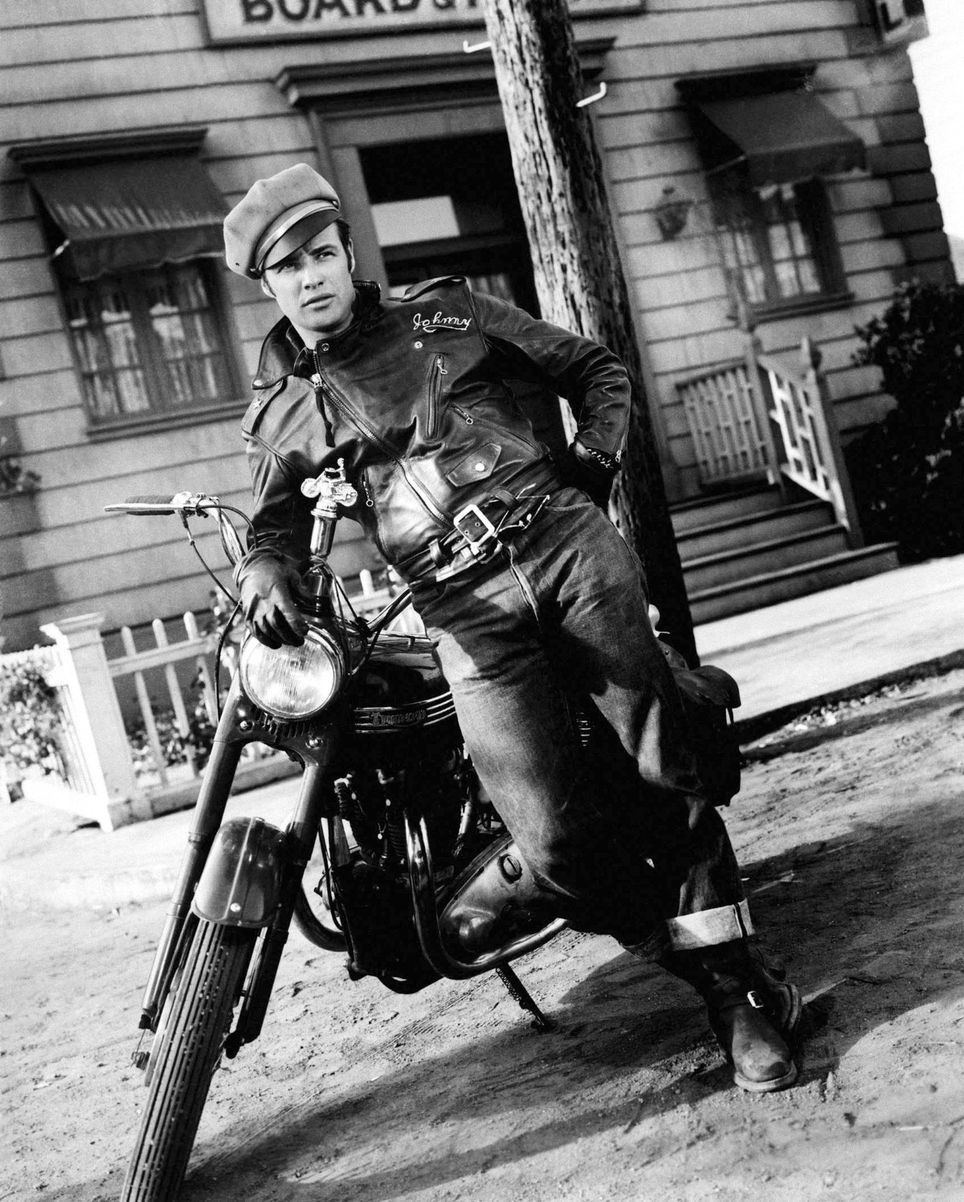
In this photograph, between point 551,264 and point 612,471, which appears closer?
point 612,471

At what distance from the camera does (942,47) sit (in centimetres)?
2606

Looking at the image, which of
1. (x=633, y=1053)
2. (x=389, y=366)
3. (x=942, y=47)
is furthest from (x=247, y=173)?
(x=942, y=47)

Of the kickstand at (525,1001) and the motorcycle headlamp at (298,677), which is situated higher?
the motorcycle headlamp at (298,677)

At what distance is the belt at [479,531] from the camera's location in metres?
2.62

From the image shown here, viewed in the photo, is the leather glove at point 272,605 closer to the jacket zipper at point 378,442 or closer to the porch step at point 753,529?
the jacket zipper at point 378,442

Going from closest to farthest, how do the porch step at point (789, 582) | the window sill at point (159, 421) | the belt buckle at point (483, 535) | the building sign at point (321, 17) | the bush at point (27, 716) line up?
the belt buckle at point (483, 535), the bush at point (27, 716), the porch step at point (789, 582), the window sill at point (159, 421), the building sign at point (321, 17)

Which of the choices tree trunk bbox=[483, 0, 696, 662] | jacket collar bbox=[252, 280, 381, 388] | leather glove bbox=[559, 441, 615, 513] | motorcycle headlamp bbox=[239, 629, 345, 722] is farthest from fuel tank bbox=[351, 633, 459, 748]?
tree trunk bbox=[483, 0, 696, 662]

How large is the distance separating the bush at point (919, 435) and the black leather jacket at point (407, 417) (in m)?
8.10

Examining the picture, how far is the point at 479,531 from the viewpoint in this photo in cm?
262

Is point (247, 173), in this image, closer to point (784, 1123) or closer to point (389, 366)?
point (389, 366)

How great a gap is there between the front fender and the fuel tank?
0.31 m

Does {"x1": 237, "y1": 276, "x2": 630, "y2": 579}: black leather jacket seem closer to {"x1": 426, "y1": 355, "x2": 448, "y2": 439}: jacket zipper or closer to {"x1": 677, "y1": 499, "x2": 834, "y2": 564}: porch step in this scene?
{"x1": 426, "y1": 355, "x2": 448, "y2": 439}: jacket zipper

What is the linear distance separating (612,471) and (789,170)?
994 cm

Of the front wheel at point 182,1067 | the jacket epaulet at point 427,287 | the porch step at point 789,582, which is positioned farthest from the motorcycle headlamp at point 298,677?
the porch step at point 789,582
